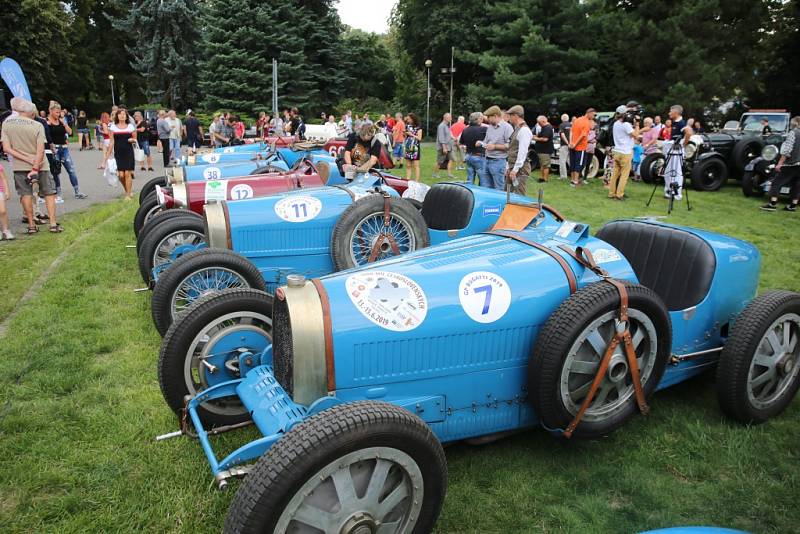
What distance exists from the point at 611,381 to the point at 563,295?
21.3 inches

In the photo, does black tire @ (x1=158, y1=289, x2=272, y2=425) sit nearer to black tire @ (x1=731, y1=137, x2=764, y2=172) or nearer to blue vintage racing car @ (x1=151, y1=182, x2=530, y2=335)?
blue vintage racing car @ (x1=151, y1=182, x2=530, y2=335)

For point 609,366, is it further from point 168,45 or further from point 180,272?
point 168,45

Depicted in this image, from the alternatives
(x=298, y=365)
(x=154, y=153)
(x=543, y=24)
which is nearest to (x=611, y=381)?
(x=298, y=365)

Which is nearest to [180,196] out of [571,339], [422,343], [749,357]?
[422,343]

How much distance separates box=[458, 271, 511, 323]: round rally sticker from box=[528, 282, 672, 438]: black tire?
26 centimetres

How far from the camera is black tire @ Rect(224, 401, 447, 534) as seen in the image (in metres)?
2.01

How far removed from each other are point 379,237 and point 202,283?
166cm

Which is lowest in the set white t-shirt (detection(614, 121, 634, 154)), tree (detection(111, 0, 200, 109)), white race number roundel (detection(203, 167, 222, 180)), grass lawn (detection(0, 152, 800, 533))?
grass lawn (detection(0, 152, 800, 533))

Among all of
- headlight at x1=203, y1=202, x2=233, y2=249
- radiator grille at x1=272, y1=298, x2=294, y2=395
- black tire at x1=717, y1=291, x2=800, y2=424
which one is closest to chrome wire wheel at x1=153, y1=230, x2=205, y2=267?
headlight at x1=203, y1=202, x2=233, y2=249

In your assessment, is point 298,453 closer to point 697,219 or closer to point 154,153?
point 697,219

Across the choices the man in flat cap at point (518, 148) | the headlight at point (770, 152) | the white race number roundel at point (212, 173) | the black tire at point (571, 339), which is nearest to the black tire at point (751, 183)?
the headlight at point (770, 152)

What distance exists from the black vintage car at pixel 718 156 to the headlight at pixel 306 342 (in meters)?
12.7

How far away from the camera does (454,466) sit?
317 centimetres

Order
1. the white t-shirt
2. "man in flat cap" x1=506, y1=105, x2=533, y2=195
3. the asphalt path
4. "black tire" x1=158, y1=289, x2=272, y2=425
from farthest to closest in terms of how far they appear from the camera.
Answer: the white t-shirt → the asphalt path → "man in flat cap" x1=506, y1=105, x2=533, y2=195 → "black tire" x1=158, y1=289, x2=272, y2=425
